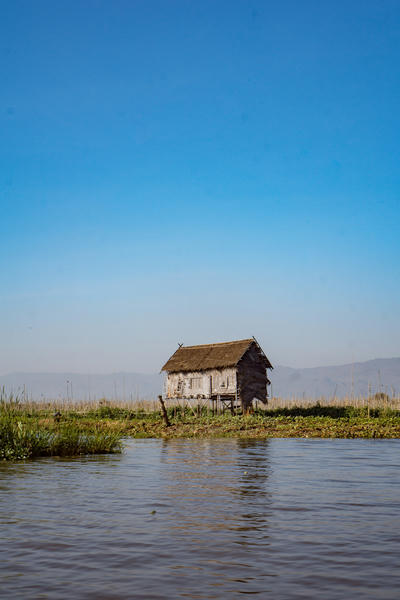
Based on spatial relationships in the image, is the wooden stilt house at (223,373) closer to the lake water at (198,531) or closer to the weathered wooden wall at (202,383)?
the weathered wooden wall at (202,383)

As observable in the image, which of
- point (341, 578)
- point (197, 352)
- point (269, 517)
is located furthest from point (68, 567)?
point (197, 352)

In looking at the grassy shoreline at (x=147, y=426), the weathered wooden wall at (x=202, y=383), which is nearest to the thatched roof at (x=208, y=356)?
the weathered wooden wall at (x=202, y=383)

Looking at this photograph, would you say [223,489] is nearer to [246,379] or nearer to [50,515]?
[50,515]

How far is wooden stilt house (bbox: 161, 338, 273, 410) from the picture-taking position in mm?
43812

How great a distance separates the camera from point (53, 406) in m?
45.6

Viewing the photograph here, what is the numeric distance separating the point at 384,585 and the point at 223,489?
21.4 ft

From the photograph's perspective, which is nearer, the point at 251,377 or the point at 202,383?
the point at 251,377

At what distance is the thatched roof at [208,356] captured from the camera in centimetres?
4425

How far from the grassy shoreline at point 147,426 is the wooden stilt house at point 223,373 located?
1.73 metres

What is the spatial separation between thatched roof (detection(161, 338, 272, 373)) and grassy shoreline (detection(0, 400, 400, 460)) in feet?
10.7

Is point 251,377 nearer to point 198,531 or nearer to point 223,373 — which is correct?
point 223,373

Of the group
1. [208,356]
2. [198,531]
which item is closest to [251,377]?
[208,356]

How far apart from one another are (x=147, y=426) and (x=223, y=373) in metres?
11.9

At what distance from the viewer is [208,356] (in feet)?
153
